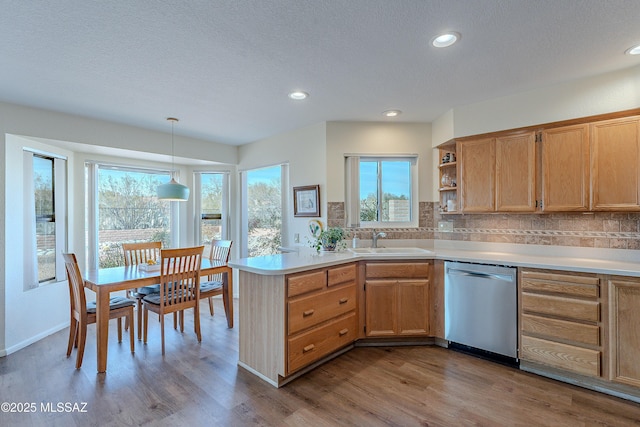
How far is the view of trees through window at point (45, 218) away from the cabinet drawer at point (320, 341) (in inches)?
122

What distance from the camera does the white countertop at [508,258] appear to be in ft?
7.47

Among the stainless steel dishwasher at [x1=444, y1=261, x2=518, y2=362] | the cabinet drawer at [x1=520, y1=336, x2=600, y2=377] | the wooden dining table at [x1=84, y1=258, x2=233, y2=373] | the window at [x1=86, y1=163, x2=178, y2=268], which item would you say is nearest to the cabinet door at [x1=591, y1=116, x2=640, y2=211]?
the stainless steel dishwasher at [x1=444, y1=261, x2=518, y2=362]

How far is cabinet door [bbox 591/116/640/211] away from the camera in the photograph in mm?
2336

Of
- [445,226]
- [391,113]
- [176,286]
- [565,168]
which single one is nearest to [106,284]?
[176,286]

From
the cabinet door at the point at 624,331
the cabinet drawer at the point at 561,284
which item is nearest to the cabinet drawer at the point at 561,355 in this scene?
the cabinet door at the point at 624,331

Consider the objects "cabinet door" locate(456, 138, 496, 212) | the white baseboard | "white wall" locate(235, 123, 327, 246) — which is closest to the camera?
the white baseboard

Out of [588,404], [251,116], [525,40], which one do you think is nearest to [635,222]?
[588,404]

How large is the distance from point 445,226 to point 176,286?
10.0 ft

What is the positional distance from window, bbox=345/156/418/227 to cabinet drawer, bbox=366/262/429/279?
2.41ft

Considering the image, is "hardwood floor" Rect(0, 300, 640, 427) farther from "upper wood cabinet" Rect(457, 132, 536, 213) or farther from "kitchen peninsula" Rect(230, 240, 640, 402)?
"upper wood cabinet" Rect(457, 132, 536, 213)

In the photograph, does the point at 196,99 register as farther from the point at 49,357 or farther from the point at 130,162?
the point at 49,357

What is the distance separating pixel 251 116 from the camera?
133 inches

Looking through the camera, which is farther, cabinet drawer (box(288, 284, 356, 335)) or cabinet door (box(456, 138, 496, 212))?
cabinet door (box(456, 138, 496, 212))

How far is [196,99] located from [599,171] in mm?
3583
